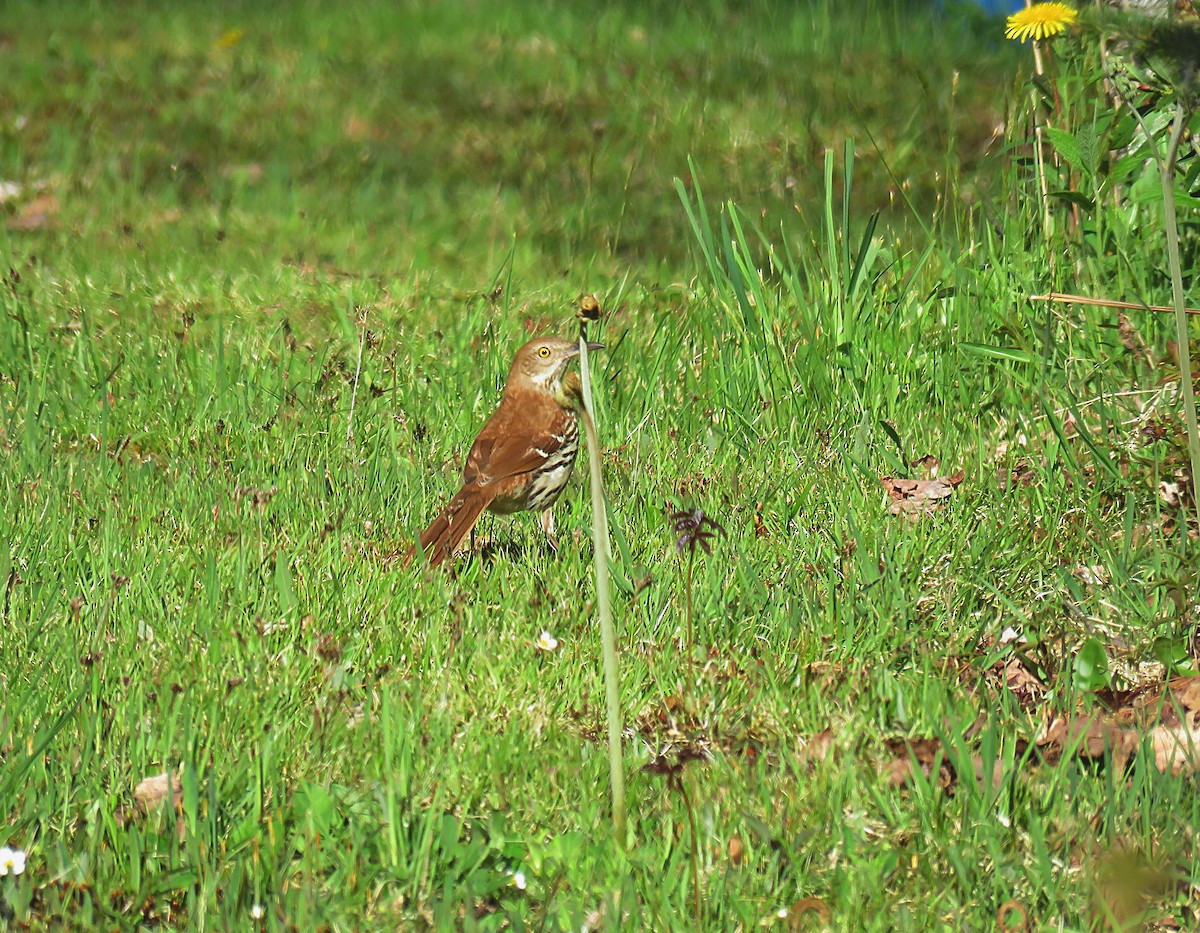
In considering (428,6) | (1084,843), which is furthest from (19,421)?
(428,6)

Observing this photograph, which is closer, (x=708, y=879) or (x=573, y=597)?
(x=708, y=879)

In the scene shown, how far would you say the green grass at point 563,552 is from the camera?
307 cm

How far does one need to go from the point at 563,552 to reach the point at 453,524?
34 centimetres

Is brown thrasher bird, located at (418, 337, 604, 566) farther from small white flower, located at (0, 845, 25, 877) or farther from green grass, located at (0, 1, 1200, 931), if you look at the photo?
small white flower, located at (0, 845, 25, 877)

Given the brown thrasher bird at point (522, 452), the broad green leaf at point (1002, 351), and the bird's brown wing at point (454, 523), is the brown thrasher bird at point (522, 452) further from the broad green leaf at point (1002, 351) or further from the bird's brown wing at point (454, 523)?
the broad green leaf at point (1002, 351)

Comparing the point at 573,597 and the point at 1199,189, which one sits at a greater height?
the point at 1199,189

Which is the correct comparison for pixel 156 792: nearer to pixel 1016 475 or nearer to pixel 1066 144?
pixel 1016 475

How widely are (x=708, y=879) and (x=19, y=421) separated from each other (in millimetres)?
3520

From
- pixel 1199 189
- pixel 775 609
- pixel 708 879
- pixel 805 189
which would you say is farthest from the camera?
pixel 805 189

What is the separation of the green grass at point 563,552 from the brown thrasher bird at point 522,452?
134 millimetres

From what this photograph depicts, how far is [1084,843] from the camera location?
3.09 metres

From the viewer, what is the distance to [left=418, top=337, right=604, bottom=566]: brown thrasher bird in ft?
14.7

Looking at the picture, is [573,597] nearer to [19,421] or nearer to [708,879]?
[708,879]

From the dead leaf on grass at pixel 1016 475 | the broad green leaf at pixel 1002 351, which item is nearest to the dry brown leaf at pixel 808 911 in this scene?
the dead leaf on grass at pixel 1016 475
